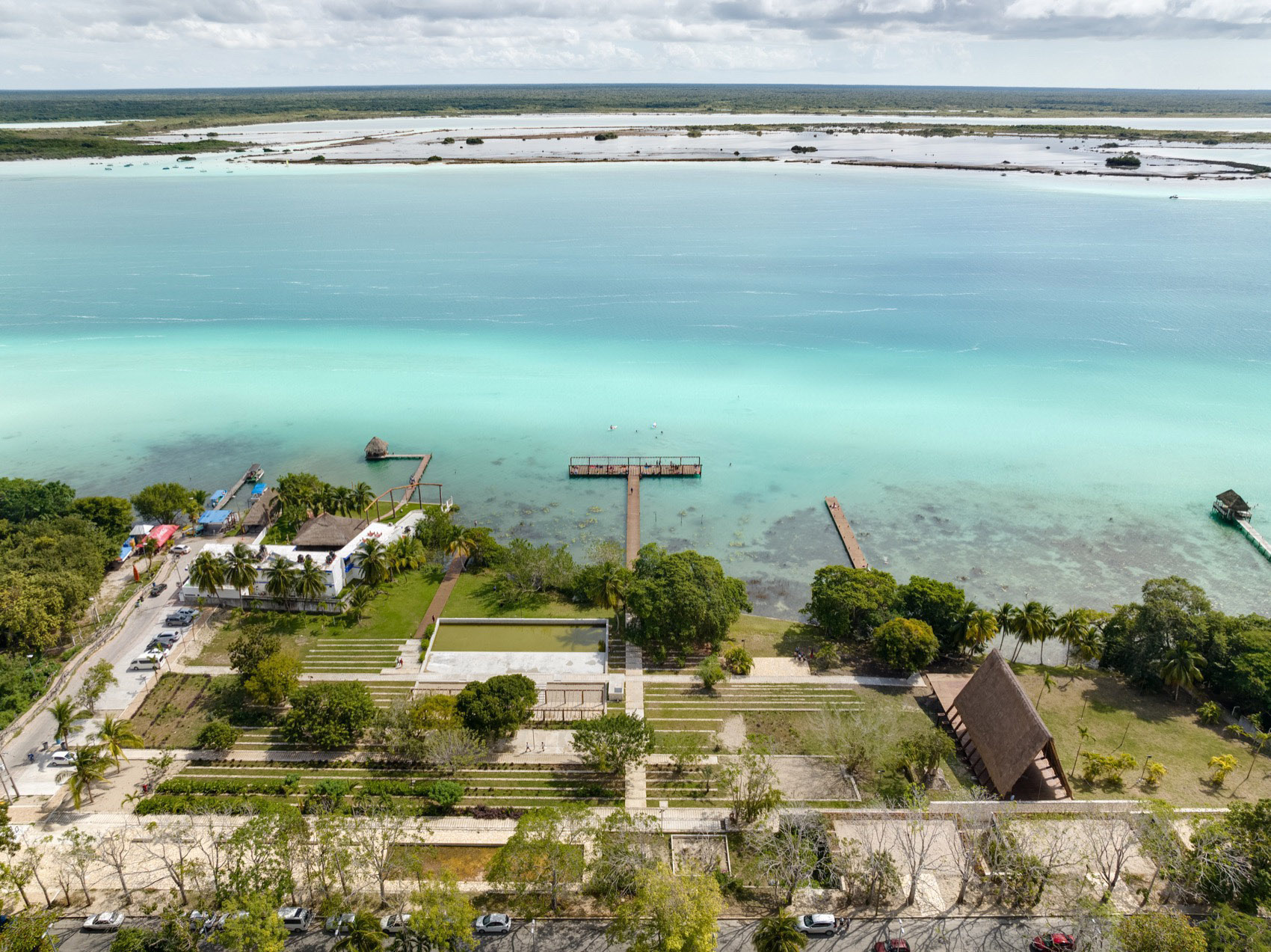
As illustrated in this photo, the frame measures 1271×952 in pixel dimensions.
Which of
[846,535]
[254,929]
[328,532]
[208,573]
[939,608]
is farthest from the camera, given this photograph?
[846,535]

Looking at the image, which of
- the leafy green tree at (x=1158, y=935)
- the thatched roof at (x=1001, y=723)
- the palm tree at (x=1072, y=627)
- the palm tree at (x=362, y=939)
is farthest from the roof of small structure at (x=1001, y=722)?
the palm tree at (x=362, y=939)

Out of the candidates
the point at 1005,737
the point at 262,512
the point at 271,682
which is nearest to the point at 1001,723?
the point at 1005,737

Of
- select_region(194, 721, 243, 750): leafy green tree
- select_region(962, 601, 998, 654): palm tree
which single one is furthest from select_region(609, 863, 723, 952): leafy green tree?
select_region(962, 601, 998, 654): palm tree

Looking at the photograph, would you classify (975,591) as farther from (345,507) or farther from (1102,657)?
(345,507)

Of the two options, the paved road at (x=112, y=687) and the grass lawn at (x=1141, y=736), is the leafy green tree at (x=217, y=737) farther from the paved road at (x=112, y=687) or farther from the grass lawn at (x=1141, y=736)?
the grass lawn at (x=1141, y=736)

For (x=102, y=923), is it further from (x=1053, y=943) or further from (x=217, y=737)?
(x=1053, y=943)
